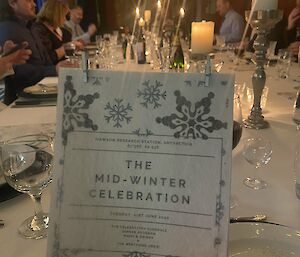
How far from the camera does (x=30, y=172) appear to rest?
0.61 meters

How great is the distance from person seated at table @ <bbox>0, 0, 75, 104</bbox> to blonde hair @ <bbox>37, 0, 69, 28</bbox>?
19 centimetres

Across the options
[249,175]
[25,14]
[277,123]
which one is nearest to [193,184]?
[249,175]

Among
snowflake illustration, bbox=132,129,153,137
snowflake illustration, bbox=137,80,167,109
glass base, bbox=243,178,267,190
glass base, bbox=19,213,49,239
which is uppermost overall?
snowflake illustration, bbox=137,80,167,109

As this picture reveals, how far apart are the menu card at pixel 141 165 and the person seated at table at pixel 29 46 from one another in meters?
1.59

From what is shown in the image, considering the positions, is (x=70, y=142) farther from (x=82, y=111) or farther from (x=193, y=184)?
(x=193, y=184)

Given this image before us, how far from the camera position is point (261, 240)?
512mm

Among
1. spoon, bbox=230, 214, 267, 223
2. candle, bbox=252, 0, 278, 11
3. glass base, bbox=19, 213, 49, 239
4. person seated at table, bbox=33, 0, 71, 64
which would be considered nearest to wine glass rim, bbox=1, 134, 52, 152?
glass base, bbox=19, 213, 49, 239

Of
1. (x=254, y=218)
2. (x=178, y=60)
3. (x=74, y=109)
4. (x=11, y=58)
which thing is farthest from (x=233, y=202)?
(x=11, y=58)

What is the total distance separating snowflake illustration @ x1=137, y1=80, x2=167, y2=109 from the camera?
41cm

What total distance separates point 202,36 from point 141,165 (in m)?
0.98

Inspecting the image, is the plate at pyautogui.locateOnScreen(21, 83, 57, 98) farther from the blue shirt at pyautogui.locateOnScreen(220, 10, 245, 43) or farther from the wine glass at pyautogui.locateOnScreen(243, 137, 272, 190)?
the blue shirt at pyautogui.locateOnScreen(220, 10, 245, 43)

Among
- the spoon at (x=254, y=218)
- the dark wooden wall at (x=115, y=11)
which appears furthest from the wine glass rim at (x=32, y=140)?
the dark wooden wall at (x=115, y=11)

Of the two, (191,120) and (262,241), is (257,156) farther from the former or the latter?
(191,120)

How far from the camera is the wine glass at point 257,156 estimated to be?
0.75 metres
